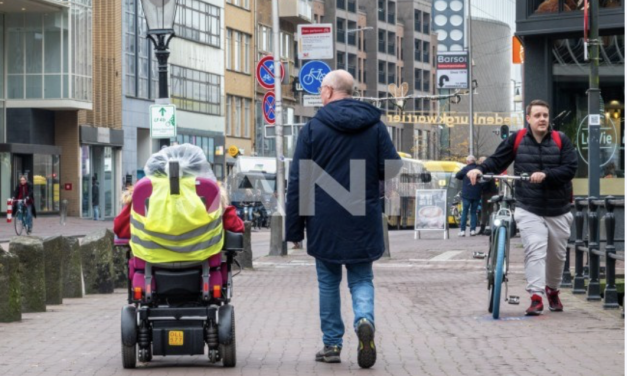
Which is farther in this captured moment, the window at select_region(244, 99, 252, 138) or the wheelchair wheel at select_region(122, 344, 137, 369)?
the window at select_region(244, 99, 252, 138)

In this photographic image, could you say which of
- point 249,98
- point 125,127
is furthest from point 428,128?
point 125,127

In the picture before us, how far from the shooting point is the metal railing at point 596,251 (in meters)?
13.0

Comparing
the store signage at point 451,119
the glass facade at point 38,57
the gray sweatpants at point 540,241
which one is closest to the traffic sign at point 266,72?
the gray sweatpants at point 540,241

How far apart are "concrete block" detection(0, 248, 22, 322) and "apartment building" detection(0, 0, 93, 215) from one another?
44.4m

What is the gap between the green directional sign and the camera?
68.0ft

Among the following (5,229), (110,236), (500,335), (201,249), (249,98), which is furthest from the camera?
(249,98)

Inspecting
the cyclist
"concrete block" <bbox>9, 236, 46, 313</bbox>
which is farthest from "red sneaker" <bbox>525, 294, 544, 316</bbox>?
the cyclist

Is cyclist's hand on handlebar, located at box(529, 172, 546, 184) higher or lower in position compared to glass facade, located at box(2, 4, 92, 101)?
lower

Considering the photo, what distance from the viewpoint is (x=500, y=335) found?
442 inches

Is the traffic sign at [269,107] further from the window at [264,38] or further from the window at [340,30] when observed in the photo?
the window at [340,30]

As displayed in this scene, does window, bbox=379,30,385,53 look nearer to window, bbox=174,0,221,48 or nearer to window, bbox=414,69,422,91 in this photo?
window, bbox=414,69,422,91

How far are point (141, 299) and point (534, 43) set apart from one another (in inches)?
607

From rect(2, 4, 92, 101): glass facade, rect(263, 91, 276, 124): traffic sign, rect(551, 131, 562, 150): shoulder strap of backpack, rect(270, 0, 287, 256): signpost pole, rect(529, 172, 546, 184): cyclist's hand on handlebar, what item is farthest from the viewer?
rect(2, 4, 92, 101): glass facade

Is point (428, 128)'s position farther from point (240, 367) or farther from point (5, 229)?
point (240, 367)
